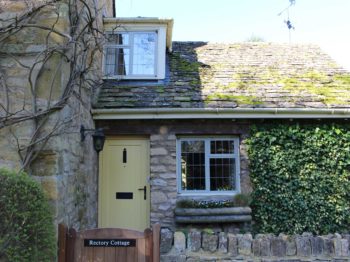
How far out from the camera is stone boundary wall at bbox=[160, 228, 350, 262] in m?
4.47

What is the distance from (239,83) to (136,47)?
256 centimetres

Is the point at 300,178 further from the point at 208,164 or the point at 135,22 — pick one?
the point at 135,22

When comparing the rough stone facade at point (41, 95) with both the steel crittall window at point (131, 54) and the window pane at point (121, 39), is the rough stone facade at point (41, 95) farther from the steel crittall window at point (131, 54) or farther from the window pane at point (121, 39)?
the window pane at point (121, 39)

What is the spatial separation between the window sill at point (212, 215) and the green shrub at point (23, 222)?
349cm

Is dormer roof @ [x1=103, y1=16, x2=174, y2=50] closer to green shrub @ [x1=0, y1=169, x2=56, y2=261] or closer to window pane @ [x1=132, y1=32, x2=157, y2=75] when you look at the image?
window pane @ [x1=132, y1=32, x2=157, y2=75]

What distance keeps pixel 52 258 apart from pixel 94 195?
10.4ft

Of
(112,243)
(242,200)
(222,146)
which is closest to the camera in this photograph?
(112,243)

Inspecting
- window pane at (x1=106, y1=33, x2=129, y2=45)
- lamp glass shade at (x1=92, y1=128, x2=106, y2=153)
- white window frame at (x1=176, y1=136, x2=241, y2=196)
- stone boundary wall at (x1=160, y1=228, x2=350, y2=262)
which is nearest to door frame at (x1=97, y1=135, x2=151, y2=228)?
white window frame at (x1=176, y1=136, x2=241, y2=196)

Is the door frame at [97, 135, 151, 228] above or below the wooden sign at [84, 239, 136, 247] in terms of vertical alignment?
above

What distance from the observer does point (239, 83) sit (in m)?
8.10

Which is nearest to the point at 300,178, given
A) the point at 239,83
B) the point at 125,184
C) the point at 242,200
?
the point at 242,200

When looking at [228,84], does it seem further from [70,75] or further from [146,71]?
[70,75]

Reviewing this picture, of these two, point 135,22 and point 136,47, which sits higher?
point 135,22

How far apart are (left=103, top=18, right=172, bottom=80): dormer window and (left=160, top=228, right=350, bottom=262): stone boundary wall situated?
4.54 m
